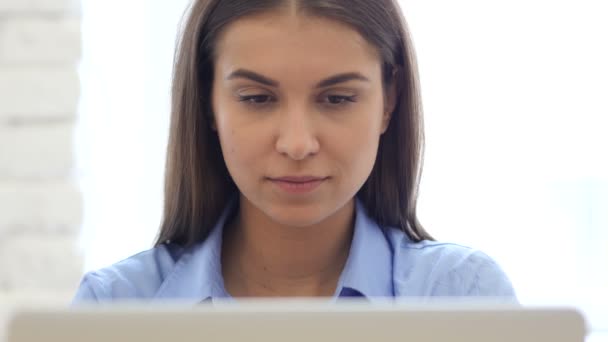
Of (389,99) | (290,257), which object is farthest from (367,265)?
(389,99)

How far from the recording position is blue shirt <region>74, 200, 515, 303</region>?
1.17 metres

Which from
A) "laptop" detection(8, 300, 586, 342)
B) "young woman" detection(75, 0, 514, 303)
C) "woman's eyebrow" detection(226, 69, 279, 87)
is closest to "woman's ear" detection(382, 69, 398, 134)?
"young woman" detection(75, 0, 514, 303)

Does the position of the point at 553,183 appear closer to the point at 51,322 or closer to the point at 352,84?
the point at 352,84

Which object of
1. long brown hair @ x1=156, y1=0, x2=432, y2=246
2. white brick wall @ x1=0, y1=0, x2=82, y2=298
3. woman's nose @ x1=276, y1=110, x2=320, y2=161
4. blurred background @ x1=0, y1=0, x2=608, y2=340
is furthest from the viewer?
blurred background @ x1=0, y1=0, x2=608, y2=340

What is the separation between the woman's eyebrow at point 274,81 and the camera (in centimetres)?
103

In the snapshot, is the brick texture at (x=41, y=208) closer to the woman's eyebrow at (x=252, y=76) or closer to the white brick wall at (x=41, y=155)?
the white brick wall at (x=41, y=155)

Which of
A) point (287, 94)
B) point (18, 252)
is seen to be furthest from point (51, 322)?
point (18, 252)

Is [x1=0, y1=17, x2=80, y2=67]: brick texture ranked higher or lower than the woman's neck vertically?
higher

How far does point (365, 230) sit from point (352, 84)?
26cm

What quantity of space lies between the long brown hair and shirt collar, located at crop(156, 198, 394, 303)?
5 cm

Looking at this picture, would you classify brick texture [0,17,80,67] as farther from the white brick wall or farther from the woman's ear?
the woman's ear

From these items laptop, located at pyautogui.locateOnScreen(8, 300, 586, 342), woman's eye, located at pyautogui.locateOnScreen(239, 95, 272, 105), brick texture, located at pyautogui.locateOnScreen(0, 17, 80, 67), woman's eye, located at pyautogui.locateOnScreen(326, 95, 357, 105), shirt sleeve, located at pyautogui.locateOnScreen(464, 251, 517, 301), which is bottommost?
shirt sleeve, located at pyautogui.locateOnScreen(464, 251, 517, 301)

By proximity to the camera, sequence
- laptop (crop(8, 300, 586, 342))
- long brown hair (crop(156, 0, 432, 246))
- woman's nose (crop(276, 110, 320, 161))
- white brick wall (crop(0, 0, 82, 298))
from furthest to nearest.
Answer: white brick wall (crop(0, 0, 82, 298)) < long brown hair (crop(156, 0, 432, 246)) < woman's nose (crop(276, 110, 320, 161)) < laptop (crop(8, 300, 586, 342))

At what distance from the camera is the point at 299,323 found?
48 cm
